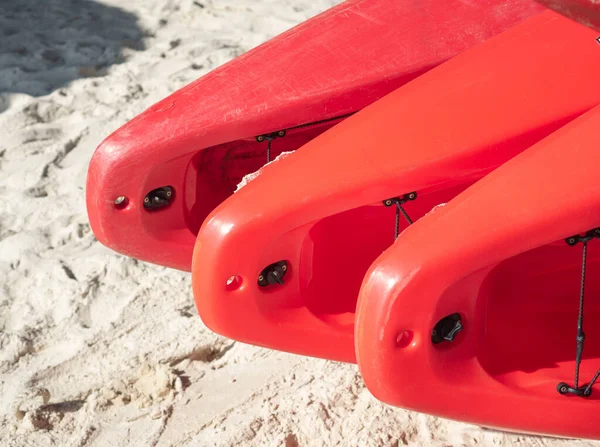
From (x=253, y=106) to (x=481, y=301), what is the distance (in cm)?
68

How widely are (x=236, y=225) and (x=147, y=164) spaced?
382 millimetres

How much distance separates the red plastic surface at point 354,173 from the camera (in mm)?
1685

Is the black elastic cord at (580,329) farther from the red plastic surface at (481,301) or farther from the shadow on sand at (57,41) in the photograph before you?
the shadow on sand at (57,41)

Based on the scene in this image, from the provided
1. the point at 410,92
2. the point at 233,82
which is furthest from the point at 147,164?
the point at 410,92

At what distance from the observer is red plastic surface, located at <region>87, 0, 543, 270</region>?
1.96 metres

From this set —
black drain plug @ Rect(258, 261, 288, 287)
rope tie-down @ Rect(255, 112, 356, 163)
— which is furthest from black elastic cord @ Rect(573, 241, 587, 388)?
rope tie-down @ Rect(255, 112, 356, 163)

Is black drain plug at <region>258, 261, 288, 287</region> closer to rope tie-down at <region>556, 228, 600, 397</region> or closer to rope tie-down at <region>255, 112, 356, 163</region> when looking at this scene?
rope tie-down at <region>255, 112, 356, 163</region>

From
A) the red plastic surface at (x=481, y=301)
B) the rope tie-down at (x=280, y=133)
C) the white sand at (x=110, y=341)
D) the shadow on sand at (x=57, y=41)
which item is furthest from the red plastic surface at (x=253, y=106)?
the shadow on sand at (x=57, y=41)

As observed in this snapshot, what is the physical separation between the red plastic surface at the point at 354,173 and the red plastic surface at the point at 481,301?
15 centimetres

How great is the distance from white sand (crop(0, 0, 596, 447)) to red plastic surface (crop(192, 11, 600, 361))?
0.23m

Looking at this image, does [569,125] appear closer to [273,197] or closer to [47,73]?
[273,197]

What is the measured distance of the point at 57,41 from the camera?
3.75 m

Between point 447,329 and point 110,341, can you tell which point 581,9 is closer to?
point 447,329

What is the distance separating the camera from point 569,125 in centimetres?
162
